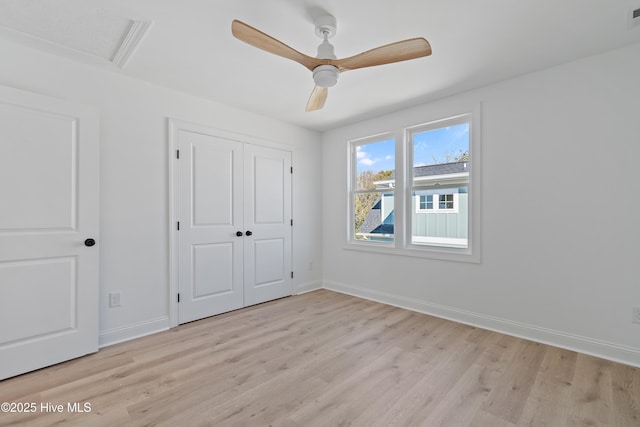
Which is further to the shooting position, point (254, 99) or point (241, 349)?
point (254, 99)

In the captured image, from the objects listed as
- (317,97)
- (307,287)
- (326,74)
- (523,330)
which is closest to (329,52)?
(326,74)

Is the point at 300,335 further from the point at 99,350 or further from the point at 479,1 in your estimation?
the point at 479,1

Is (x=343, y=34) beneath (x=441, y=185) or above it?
above

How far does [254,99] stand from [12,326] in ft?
9.40

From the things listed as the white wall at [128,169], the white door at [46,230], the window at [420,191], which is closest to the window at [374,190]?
the window at [420,191]

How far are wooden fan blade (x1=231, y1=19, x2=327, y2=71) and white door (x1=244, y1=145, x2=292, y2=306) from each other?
6.36ft

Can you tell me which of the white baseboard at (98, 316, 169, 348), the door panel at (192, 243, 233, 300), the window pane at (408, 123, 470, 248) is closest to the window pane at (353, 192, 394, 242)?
the window pane at (408, 123, 470, 248)

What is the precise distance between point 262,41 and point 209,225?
220 cm

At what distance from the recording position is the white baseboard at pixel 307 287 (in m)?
4.29

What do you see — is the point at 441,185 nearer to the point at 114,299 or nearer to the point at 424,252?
the point at 424,252

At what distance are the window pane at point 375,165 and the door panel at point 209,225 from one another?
176cm

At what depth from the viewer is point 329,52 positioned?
1.99 m

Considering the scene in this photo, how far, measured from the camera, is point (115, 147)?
2.70 meters

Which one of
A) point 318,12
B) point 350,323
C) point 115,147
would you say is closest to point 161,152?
point 115,147
